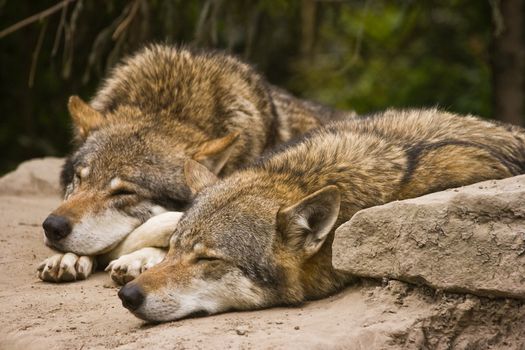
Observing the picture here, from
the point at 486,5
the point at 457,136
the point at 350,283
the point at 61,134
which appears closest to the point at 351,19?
the point at 486,5

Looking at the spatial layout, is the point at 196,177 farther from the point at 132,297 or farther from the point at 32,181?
the point at 32,181

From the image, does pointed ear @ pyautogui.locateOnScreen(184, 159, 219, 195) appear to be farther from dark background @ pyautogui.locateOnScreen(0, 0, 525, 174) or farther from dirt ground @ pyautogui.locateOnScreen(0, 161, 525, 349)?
dark background @ pyautogui.locateOnScreen(0, 0, 525, 174)

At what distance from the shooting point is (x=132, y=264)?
615cm

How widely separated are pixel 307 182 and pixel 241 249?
27.1 inches

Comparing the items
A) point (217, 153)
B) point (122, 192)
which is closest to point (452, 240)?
point (217, 153)

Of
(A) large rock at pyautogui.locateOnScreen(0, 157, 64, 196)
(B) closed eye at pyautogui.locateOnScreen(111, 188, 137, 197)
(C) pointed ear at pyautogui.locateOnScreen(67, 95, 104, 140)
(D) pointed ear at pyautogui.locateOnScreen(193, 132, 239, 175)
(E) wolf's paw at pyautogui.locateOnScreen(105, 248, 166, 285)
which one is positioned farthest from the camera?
(A) large rock at pyautogui.locateOnScreen(0, 157, 64, 196)

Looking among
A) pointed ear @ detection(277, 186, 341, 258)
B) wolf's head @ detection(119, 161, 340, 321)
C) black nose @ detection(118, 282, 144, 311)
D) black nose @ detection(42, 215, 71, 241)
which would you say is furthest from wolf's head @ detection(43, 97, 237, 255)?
pointed ear @ detection(277, 186, 341, 258)

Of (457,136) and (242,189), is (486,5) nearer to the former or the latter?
(457,136)

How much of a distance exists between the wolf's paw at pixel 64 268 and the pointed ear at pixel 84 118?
1259 mm

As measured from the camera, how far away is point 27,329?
5234mm

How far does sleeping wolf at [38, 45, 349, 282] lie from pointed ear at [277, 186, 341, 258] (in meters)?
1.21

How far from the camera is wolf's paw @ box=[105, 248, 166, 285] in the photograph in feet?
20.1

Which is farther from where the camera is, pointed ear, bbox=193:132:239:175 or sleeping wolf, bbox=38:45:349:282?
pointed ear, bbox=193:132:239:175

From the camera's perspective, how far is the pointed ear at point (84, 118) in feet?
24.1
